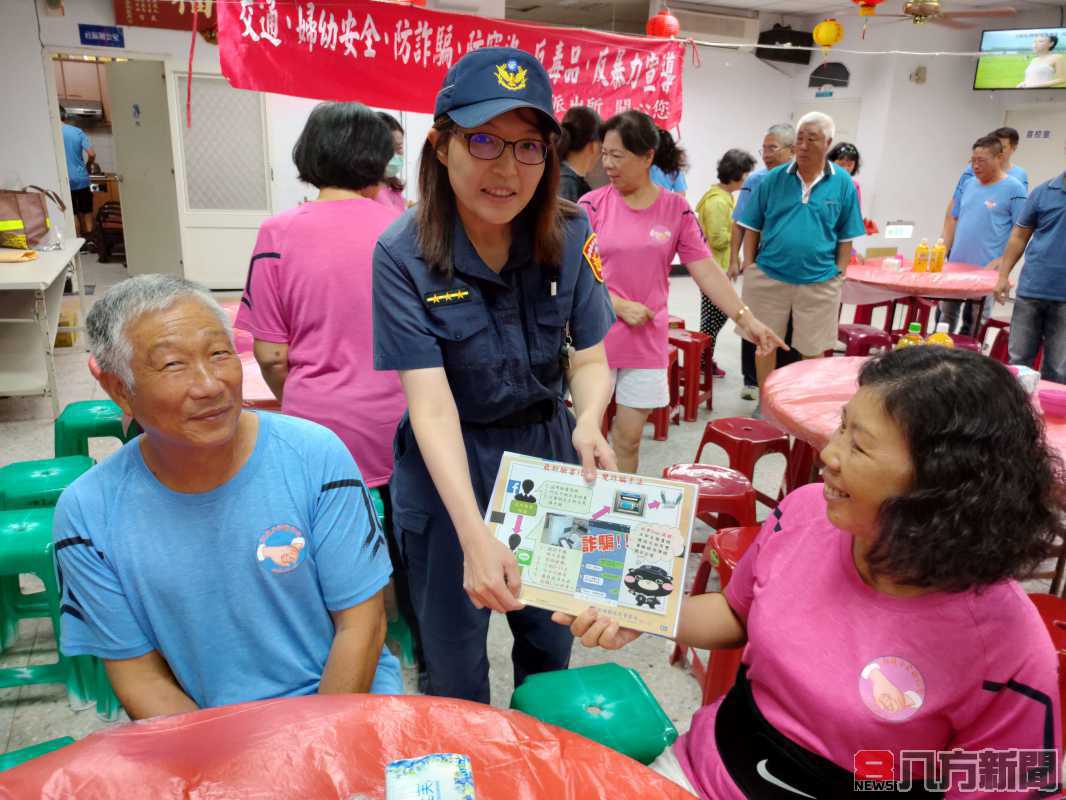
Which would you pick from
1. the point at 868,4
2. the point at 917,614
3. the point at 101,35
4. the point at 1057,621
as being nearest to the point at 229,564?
the point at 917,614

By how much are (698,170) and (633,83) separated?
19.8ft

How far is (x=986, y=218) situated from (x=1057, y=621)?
509cm

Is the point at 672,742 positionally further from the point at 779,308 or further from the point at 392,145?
the point at 779,308

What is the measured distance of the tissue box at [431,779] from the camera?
0.86 metres

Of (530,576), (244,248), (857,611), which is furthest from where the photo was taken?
Answer: (244,248)

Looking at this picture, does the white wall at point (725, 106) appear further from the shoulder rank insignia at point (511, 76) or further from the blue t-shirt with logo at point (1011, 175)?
the shoulder rank insignia at point (511, 76)

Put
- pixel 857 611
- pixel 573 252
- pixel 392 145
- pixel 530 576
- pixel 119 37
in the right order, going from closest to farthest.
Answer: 1. pixel 857 611
2. pixel 530 576
3. pixel 573 252
4. pixel 392 145
5. pixel 119 37

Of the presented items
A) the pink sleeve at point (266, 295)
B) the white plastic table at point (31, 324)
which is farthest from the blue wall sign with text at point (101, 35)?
the pink sleeve at point (266, 295)

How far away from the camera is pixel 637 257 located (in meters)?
3.06

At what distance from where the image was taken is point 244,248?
26.8 feet

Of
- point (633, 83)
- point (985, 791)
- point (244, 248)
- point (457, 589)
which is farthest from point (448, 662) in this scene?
point (244, 248)

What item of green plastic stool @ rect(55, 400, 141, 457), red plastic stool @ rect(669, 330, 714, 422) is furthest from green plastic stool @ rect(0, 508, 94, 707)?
red plastic stool @ rect(669, 330, 714, 422)

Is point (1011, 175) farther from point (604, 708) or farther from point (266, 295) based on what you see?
point (604, 708)

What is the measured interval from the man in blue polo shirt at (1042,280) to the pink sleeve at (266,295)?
4305mm
